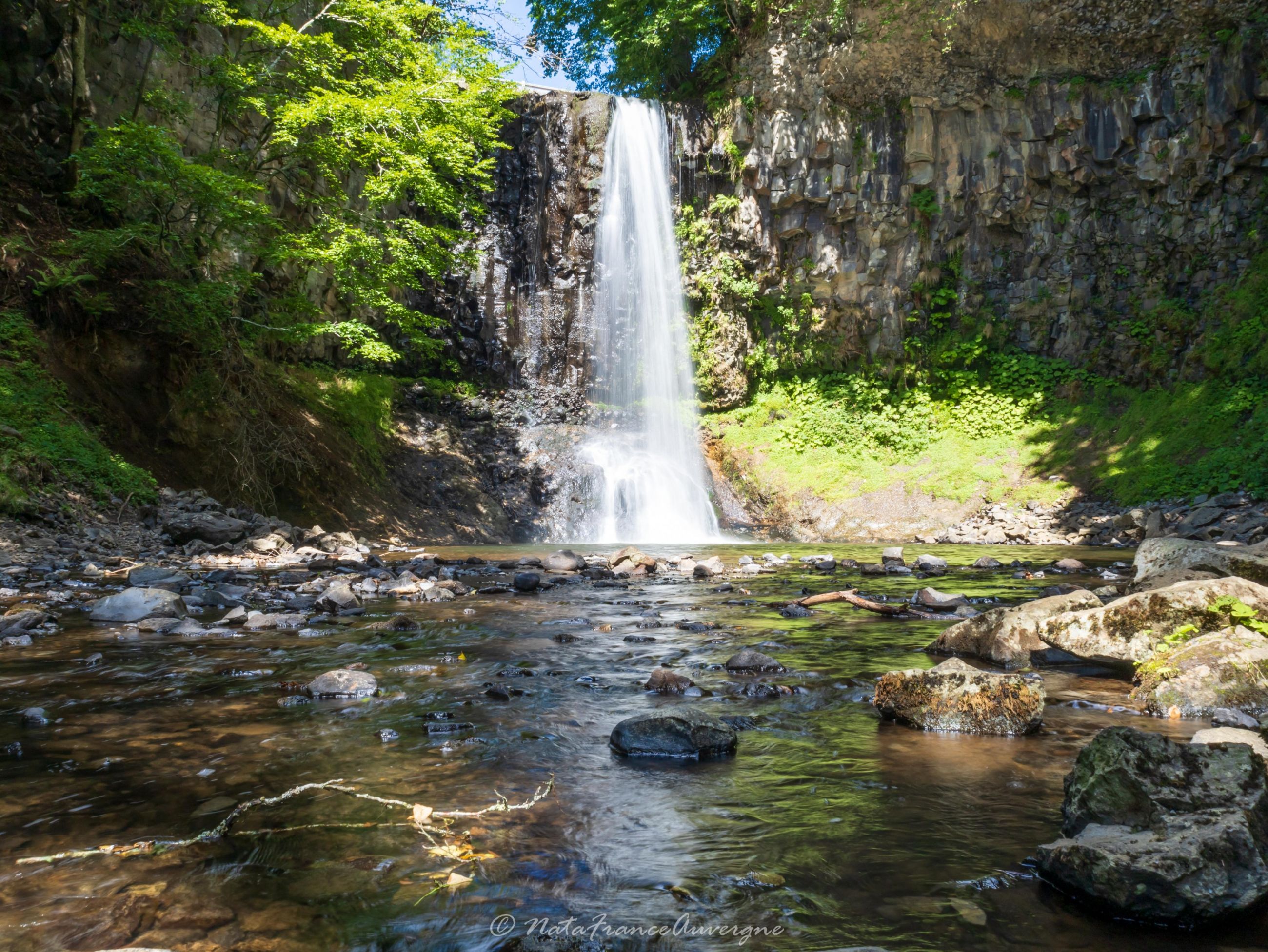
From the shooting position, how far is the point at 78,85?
476 inches

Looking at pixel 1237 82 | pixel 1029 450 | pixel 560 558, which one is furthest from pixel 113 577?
pixel 1237 82

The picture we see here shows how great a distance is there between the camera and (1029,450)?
1900 cm

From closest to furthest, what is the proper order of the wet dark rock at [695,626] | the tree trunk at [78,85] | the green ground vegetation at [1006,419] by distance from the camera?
1. the wet dark rock at [695,626]
2. the tree trunk at [78,85]
3. the green ground vegetation at [1006,419]

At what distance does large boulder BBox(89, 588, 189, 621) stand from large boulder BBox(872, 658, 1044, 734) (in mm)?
5561

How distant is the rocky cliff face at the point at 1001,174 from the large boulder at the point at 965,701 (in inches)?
742

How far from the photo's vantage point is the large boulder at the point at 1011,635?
5184mm

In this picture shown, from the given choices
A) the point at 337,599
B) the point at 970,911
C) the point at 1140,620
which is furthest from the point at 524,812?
the point at 337,599

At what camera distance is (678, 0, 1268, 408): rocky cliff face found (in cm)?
1864

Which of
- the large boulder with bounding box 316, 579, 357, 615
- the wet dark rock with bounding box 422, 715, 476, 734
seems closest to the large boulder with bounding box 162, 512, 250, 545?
the large boulder with bounding box 316, 579, 357, 615

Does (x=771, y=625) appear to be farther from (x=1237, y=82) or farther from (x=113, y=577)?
(x=1237, y=82)

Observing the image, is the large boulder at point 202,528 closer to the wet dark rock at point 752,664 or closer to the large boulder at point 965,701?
the wet dark rock at point 752,664

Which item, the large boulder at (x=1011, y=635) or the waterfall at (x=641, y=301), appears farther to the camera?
the waterfall at (x=641, y=301)

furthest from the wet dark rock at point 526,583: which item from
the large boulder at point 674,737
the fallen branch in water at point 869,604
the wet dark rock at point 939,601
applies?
the large boulder at point 674,737

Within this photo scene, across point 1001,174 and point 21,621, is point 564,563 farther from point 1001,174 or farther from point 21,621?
point 1001,174
